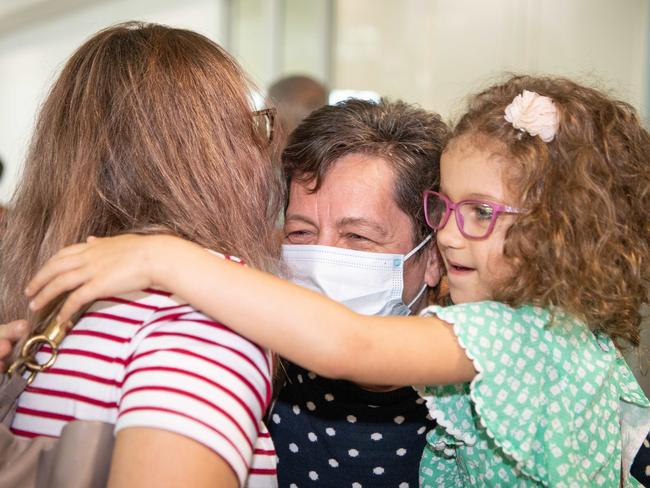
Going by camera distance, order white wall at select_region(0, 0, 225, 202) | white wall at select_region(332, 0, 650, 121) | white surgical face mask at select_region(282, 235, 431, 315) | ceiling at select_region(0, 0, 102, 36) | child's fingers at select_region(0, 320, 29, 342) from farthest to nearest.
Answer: ceiling at select_region(0, 0, 102, 36)
white wall at select_region(0, 0, 225, 202)
white wall at select_region(332, 0, 650, 121)
white surgical face mask at select_region(282, 235, 431, 315)
child's fingers at select_region(0, 320, 29, 342)

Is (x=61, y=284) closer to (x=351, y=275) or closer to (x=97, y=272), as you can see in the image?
(x=97, y=272)

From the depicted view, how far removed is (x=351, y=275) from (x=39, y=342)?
86 cm

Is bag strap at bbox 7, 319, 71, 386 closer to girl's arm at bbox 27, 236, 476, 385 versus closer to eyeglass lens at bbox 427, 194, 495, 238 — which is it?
girl's arm at bbox 27, 236, 476, 385

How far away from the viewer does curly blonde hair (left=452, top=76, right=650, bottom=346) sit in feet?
4.57

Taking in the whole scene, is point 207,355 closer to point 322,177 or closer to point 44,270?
point 44,270

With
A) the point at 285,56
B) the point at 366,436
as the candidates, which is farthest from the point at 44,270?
the point at 285,56

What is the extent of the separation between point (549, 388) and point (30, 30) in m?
7.99

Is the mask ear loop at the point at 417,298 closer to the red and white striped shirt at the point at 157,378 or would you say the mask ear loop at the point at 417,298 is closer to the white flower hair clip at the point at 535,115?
the white flower hair clip at the point at 535,115

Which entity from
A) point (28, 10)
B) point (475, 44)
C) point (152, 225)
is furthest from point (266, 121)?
point (28, 10)

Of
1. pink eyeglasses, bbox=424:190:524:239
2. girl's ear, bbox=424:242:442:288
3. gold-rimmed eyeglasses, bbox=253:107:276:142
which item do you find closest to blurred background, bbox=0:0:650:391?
girl's ear, bbox=424:242:442:288

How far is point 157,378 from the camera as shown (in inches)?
38.4

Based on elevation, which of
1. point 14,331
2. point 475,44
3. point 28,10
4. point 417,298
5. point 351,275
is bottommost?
point 417,298

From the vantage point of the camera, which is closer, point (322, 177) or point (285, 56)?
point (322, 177)

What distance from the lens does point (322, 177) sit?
193 centimetres
